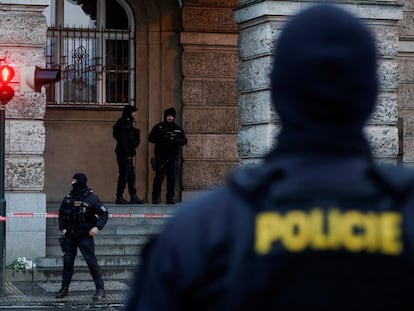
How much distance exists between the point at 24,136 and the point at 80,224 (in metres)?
2.50

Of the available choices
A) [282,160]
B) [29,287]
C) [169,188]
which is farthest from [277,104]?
[169,188]

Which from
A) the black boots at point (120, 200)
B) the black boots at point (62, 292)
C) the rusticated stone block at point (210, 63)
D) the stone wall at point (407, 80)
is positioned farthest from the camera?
the rusticated stone block at point (210, 63)

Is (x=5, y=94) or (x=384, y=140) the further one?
(x=384, y=140)

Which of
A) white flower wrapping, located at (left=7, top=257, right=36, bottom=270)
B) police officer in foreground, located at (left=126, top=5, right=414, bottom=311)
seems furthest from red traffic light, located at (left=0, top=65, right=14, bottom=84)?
police officer in foreground, located at (left=126, top=5, right=414, bottom=311)

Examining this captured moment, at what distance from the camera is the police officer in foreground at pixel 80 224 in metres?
14.8

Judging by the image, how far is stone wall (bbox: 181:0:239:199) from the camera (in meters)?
21.1

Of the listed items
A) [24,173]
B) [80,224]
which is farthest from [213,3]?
[80,224]

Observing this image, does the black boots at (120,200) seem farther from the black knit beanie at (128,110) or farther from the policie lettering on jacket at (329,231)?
the policie lettering on jacket at (329,231)

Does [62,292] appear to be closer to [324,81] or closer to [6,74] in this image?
[6,74]

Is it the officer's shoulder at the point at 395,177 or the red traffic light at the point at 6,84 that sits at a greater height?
the red traffic light at the point at 6,84

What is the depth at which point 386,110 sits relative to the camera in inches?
646

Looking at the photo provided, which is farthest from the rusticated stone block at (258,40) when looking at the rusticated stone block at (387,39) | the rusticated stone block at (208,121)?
the rusticated stone block at (208,121)

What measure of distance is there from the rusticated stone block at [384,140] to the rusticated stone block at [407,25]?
509 centimetres

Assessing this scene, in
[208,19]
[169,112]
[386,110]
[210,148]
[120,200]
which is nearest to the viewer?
[386,110]
